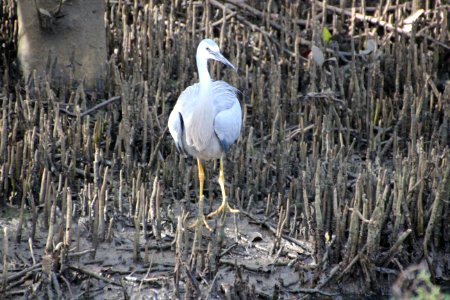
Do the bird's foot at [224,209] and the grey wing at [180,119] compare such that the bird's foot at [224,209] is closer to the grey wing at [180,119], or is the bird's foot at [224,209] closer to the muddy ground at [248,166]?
the muddy ground at [248,166]

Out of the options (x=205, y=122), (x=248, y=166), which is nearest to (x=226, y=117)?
(x=205, y=122)

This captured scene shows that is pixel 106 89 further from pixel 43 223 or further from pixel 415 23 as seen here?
pixel 415 23

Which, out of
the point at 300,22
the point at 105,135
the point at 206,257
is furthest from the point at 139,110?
the point at 300,22

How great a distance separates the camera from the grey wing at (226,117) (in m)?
6.30

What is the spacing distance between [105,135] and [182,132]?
0.97 meters

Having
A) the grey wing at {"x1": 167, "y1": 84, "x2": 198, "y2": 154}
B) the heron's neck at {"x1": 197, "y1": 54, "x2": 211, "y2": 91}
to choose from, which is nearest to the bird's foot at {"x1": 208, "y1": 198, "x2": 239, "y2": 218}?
the grey wing at {"x1": 167, "y1": 84, "x2": 198, "y2": 154}

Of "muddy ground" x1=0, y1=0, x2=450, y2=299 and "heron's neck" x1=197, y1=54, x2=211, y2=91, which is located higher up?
"heron's neck" x1=197, y1=54, x2=211, y2=91

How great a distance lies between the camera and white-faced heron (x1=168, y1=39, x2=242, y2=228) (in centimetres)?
627

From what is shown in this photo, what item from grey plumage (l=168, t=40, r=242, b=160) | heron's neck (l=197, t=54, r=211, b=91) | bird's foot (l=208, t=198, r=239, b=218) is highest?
heron's neck (l=197, t=54, r=211, b=91)

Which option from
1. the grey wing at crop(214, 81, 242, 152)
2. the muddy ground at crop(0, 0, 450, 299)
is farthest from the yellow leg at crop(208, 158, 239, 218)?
the grey wing at crop(214, 81, 242, 152)

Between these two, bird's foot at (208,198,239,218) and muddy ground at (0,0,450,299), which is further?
A: bird's foot at (208,198,239,218)

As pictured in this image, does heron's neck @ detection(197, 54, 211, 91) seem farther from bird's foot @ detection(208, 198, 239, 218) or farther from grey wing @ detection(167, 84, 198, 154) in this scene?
bird's foot @ detection(208, 198, 239, 218)

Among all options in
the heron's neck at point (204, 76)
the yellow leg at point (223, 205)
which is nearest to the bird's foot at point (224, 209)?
the yellow leg at point (223, 205)

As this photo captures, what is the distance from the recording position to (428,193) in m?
6.26
